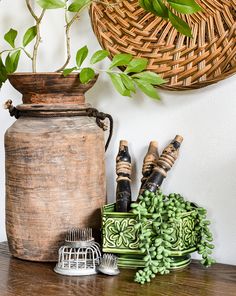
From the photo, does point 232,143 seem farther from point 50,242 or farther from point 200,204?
point 50,242

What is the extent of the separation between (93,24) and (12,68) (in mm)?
228

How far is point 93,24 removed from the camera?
1.47 meters

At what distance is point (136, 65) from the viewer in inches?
52.9

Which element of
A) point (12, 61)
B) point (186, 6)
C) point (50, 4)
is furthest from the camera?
point (12, 61)

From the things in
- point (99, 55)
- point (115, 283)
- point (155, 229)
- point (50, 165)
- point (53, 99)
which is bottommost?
point (115, 283)

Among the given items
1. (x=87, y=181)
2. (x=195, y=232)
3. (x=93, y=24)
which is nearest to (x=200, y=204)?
(x=195, y=232)

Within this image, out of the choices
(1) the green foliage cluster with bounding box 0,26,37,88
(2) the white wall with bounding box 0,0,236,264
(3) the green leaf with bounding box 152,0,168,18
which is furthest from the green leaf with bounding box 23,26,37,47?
(3) the green leaf with bounding box 152,0,168,18

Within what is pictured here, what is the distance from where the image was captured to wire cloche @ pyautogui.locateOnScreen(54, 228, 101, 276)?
1250 mm

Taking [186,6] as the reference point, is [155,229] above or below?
below

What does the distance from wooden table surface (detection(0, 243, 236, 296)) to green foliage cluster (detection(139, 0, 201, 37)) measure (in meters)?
0.50

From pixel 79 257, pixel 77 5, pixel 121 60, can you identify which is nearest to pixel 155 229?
pixel 79 257

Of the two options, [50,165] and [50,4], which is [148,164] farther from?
[50,4]

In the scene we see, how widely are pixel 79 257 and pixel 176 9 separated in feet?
1.83

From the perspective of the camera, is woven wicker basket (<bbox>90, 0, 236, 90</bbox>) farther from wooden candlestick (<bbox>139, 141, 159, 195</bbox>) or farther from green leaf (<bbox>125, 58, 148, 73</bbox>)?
wooden candlestick (<bbox>139, 141, 159, 195</bbox>)
